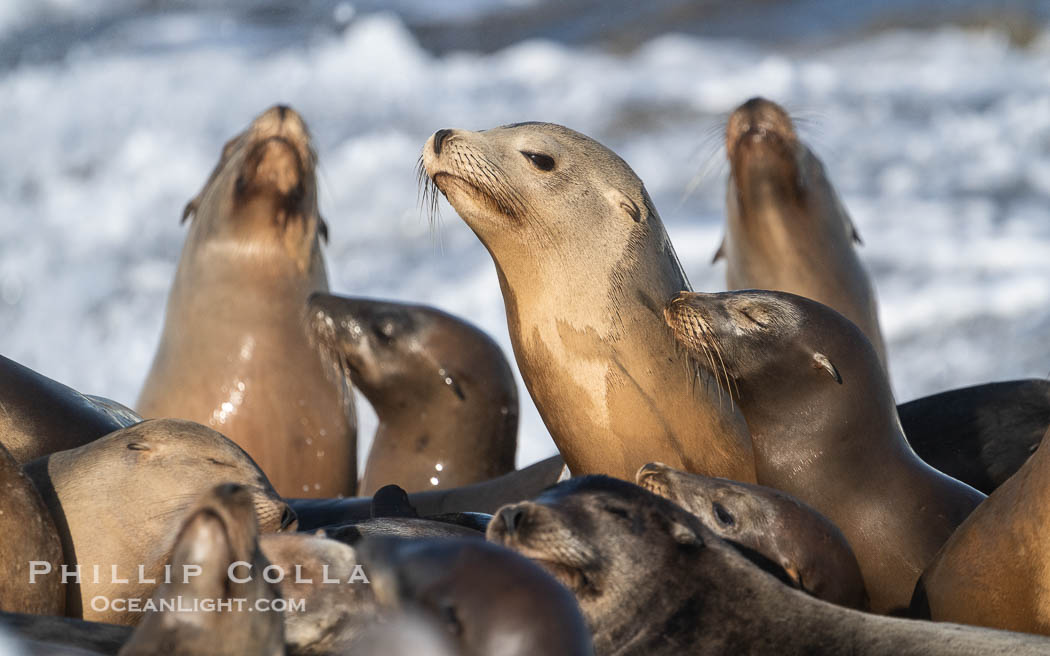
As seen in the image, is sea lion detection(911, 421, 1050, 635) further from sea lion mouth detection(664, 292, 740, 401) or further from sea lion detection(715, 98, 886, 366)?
sea lion detection(715, 98, 886, 366)

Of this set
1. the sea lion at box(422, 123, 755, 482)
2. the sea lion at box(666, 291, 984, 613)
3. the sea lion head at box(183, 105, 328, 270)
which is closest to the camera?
the sea lion at box(666, 291, 984, 613)

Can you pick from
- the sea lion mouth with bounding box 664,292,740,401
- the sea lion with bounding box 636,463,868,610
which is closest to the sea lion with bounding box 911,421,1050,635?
the sea lion with bounding box 636,463,868,610

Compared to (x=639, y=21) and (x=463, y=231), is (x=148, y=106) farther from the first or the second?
(x=639, y=21)

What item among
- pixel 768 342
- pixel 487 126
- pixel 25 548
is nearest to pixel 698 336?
pixel 768 342

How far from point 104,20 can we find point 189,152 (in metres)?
4.77

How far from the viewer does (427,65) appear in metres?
18.5

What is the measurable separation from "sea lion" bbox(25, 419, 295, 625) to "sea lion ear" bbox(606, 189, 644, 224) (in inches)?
Result: 61.5

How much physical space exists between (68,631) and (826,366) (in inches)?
89.8

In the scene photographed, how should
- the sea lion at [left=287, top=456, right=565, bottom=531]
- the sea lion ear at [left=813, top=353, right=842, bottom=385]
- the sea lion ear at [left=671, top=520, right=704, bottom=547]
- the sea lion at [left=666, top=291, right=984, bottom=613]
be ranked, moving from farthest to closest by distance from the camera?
the sea lion at [left=287, top=456, right=565, bottom=531]
the sea lion ear at [left=813, top=353, right=842, bottom=385]
the sea lion at [left=666, top=291, right=984, bottom=613]
the sea lion ear at [left=671, top=520, right=704, bottom=547]

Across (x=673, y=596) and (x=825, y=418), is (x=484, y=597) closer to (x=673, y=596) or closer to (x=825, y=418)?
(x=673, y=596)

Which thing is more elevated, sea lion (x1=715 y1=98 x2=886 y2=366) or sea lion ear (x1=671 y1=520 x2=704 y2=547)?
sea lion (x1=715 y1=98 x2=886 y2=366)

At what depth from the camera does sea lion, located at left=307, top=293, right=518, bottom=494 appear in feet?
19.2

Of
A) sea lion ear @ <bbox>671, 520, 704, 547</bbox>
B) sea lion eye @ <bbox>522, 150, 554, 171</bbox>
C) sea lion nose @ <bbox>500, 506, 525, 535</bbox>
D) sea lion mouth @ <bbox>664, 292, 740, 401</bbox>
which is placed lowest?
sea lion ear @ <bbox>671, 520, 704, 547</bbox>

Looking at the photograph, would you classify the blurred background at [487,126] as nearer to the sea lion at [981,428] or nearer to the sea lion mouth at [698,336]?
the sea lion at [981,428]
